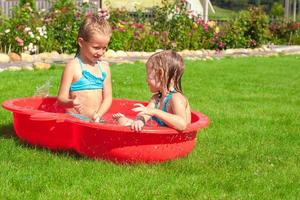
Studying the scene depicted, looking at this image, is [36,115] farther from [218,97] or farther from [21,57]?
[21,57]

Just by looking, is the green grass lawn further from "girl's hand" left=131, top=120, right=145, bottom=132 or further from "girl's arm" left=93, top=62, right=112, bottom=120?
"girl's arm" left=93, top=62, right=112, bottom=120

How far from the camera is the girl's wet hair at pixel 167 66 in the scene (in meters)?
4.68

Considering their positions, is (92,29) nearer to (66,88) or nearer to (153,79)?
(66,88)

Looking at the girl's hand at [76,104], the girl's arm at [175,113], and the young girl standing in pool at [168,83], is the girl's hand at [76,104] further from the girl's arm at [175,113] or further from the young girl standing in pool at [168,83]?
the girl's arm at [175,113]

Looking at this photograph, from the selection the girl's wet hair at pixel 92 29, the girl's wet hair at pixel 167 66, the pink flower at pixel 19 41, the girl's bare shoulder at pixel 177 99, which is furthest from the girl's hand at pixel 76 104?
the pink flower at pixel 19 41

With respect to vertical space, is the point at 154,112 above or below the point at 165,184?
above

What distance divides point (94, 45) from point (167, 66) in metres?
0.65

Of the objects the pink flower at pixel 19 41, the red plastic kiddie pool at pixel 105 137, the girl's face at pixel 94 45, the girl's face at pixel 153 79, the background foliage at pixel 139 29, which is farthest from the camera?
the background foliage at pixel 139 29

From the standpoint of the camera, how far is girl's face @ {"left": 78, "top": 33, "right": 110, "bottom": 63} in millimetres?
4922

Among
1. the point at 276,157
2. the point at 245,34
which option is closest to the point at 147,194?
the point at 276,157

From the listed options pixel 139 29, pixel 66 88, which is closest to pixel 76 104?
pixel 66 88

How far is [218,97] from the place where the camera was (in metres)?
8.14

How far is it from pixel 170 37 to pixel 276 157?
12.1 metres

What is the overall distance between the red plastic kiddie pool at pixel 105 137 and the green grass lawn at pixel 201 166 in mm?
77
